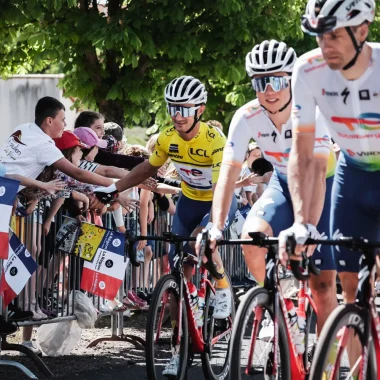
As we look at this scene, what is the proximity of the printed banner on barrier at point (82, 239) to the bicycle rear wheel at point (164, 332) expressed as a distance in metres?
1.87

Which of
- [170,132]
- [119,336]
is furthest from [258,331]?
[119,336]

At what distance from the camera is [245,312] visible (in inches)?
229

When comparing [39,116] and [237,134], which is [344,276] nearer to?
[237,134]

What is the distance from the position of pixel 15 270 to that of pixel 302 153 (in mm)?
3718

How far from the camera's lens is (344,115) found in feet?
19.5

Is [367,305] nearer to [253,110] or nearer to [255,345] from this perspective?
[255,345]

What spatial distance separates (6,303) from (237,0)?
6.34 meters

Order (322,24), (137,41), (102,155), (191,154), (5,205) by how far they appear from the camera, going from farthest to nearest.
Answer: (137,41) → (102,155) → (191,154) → (5,205) → (322,24)

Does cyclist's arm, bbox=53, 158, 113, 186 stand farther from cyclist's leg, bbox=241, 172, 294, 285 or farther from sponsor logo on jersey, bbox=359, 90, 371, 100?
sponsor logo on jersey, bbox=359, 90, 371, 100

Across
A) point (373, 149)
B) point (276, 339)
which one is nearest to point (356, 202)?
point (373, 149)

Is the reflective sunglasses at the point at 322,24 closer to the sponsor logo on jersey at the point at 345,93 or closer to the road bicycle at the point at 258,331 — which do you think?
the sponsor logo on jersey at the point at 345,93

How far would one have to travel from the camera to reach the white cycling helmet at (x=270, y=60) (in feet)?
24.4

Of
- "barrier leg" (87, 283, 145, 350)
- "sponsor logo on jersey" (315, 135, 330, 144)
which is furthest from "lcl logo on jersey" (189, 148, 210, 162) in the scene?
"sponsor logo on jersey" (315, 135, 330, 144)

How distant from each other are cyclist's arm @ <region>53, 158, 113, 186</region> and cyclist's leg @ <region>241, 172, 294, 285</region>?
2634mm
